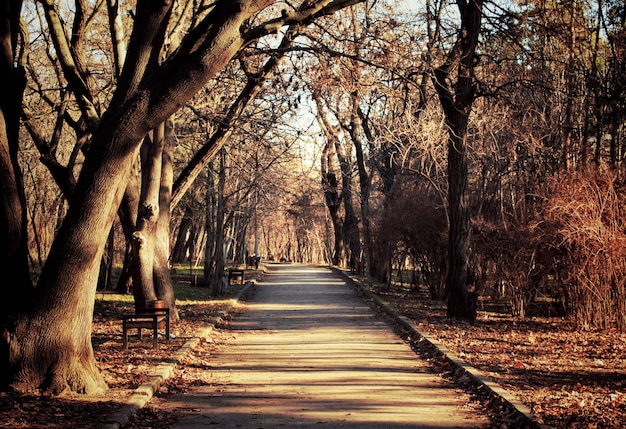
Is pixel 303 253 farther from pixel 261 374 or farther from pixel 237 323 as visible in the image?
pixel 261 374

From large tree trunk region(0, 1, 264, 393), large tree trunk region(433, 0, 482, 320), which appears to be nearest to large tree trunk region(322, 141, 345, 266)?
large tree trunk region(433, 0, 482, 320)

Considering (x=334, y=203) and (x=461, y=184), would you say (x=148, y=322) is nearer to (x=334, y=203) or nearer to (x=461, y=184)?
(x=461, y=184)

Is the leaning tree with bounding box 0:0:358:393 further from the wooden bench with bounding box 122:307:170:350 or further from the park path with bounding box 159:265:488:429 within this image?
the wooden bench with bounding box 122:307:170:350

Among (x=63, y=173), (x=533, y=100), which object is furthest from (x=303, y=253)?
(x=63, y=173)

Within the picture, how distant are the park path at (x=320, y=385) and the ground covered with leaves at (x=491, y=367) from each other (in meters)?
0.48

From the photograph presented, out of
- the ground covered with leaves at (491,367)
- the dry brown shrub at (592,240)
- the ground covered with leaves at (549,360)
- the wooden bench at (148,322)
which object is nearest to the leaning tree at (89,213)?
the ground covered with leaves at (491,367)

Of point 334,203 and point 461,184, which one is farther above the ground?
point 334,203

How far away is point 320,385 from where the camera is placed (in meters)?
10.1

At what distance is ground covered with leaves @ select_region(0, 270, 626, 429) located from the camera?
313 inches

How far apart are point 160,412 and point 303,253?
95.0 metres

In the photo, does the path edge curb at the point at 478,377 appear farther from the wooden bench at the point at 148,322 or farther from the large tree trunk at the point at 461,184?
the wooden bench at the point at 148,322

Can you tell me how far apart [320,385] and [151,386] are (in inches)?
82.5

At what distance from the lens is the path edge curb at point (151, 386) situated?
7.71m

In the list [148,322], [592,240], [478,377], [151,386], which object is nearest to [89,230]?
[151,386]
